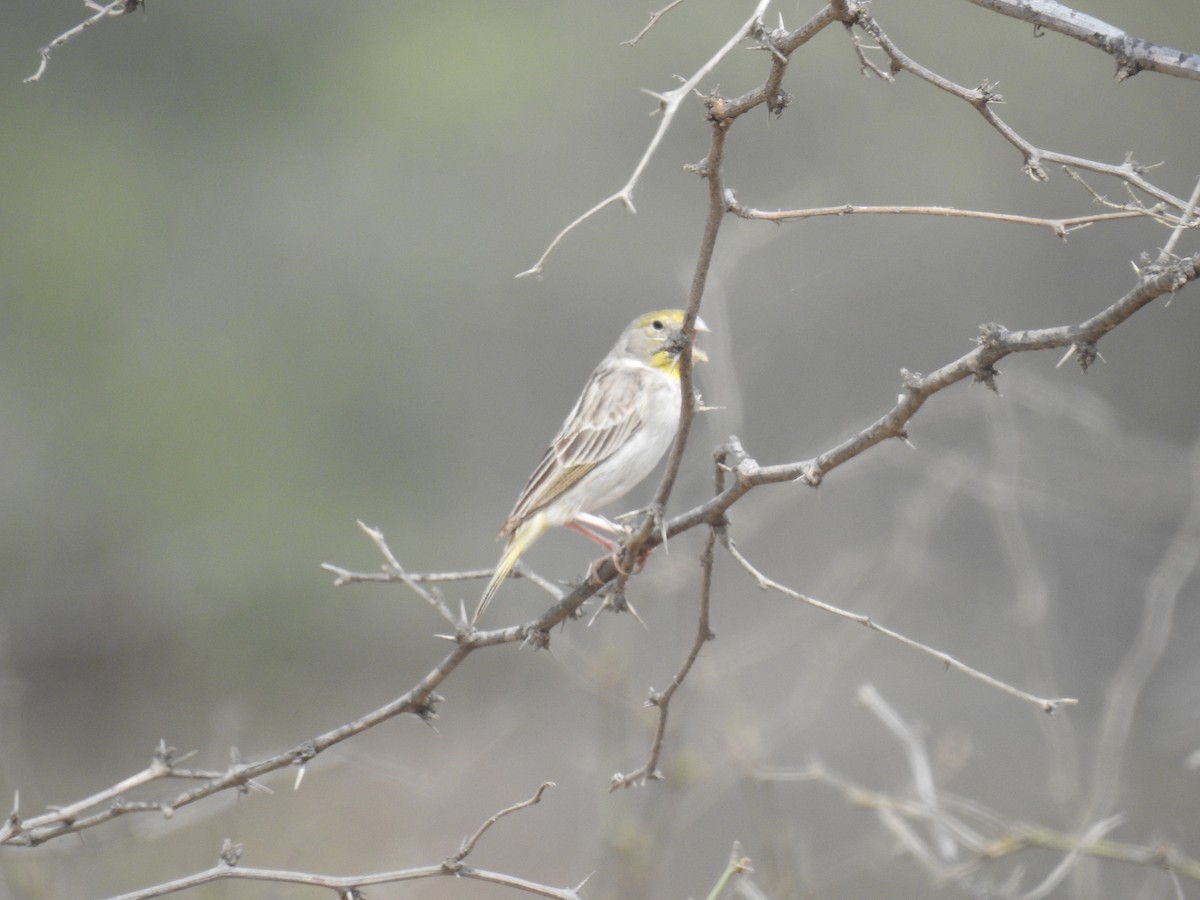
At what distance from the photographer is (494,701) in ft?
35.0

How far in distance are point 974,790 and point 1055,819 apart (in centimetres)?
69

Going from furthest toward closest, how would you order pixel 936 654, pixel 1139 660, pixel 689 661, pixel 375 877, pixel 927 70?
pixel 1139 660 < pixel 689 661 < pixel 375 877 < pixel 936 654 < pixel 927 70

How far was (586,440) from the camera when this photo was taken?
4414 mm

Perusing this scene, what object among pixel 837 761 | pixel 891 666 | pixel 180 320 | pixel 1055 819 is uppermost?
pixel 180 320

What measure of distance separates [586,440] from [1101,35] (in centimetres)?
270

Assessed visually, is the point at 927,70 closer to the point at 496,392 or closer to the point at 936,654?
the point at 936,654

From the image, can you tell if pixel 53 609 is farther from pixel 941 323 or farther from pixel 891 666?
pixel 941 323

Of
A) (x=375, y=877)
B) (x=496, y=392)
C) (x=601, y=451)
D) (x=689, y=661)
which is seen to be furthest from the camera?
(x=496, y=392)

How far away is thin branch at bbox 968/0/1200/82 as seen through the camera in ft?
6.13

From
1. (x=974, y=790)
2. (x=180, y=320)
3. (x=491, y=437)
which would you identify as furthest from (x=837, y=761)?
(x=180, y=320)

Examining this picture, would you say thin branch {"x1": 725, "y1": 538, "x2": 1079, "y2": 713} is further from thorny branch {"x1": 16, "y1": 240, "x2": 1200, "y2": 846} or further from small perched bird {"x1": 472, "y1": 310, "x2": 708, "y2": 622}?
small perched bird {"x1": 472, "y1": 310, "x2": 708, "y2": 622}

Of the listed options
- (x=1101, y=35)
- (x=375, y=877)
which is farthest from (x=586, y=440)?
(x=1101, y=35)

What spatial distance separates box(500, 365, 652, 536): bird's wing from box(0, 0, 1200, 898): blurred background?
3.01 metres

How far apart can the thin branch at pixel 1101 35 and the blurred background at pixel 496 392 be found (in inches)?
218
